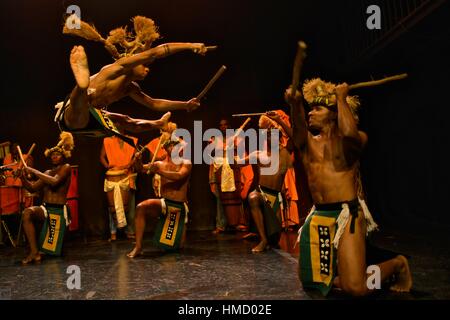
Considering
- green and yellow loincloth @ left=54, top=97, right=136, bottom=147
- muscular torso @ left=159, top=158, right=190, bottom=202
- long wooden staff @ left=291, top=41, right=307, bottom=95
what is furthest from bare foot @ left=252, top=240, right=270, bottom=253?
long wooden staff @ left=291, top=41, right=307, bottom=95

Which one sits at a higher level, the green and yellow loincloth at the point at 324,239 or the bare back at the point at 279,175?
the bare back at the point at 279,175

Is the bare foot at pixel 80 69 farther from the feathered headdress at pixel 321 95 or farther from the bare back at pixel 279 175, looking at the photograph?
the bare back at pixel 279 175

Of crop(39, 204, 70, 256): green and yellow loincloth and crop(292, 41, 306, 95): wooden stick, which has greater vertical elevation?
crop(292, 41, 306, 95): wooden stick

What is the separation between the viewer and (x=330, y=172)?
283 cm

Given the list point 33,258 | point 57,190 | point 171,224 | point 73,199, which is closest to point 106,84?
point 171,224

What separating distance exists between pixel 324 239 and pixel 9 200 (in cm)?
507

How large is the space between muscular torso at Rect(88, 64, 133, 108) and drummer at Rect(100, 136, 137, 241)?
2.90m

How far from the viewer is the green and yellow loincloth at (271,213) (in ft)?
16.3

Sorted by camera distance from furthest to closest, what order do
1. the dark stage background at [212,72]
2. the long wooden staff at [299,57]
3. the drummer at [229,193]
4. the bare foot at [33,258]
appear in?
the drummer at [229,193]
the dark stage background at [212,72]
the bare foot at [33,258]
the long wooden staff at [299,57]

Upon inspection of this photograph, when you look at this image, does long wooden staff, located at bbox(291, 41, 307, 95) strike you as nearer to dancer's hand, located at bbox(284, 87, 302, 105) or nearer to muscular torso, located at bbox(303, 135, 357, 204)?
dancer's hand, located at bbox(284, 87, 302, 105)

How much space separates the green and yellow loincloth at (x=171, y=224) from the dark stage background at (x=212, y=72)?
2253 mm

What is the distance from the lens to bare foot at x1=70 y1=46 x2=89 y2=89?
2791mm

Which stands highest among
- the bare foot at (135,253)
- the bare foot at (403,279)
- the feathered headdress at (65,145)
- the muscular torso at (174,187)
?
the feathered headdress at (65,145)

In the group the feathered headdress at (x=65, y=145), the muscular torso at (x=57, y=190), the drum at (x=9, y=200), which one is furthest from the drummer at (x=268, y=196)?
the drum at (x=9, y=200)
